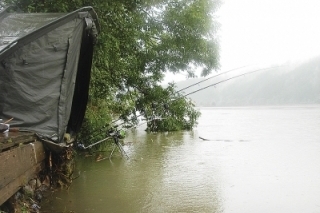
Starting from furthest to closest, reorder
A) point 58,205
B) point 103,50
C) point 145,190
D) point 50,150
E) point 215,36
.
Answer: point 215,36, point 103,50, point 145,190, point 58,205, point 50,150

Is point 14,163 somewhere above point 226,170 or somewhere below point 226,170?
above

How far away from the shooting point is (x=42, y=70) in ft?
15.0

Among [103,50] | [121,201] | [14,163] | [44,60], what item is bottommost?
[121,201]

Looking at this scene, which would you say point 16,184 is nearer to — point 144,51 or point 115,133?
point 115,133

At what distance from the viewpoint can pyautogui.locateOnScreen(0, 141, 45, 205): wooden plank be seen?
10.2ft

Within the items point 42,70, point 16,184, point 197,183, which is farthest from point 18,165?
point 197,183

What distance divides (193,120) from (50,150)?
40.1ft

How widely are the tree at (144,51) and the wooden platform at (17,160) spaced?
11.4 ft

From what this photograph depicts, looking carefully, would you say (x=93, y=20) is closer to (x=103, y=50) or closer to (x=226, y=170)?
(x=103, y=50)

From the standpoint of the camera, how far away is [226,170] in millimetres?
7352

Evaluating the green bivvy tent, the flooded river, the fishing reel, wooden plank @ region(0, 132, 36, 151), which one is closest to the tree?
the fishing reel

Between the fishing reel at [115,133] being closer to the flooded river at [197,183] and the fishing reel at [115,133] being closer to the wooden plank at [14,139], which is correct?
the flooded river at [197,183]

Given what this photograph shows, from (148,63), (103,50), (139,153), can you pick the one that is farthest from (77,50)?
(148,63)

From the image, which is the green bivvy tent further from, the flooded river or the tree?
the tree
